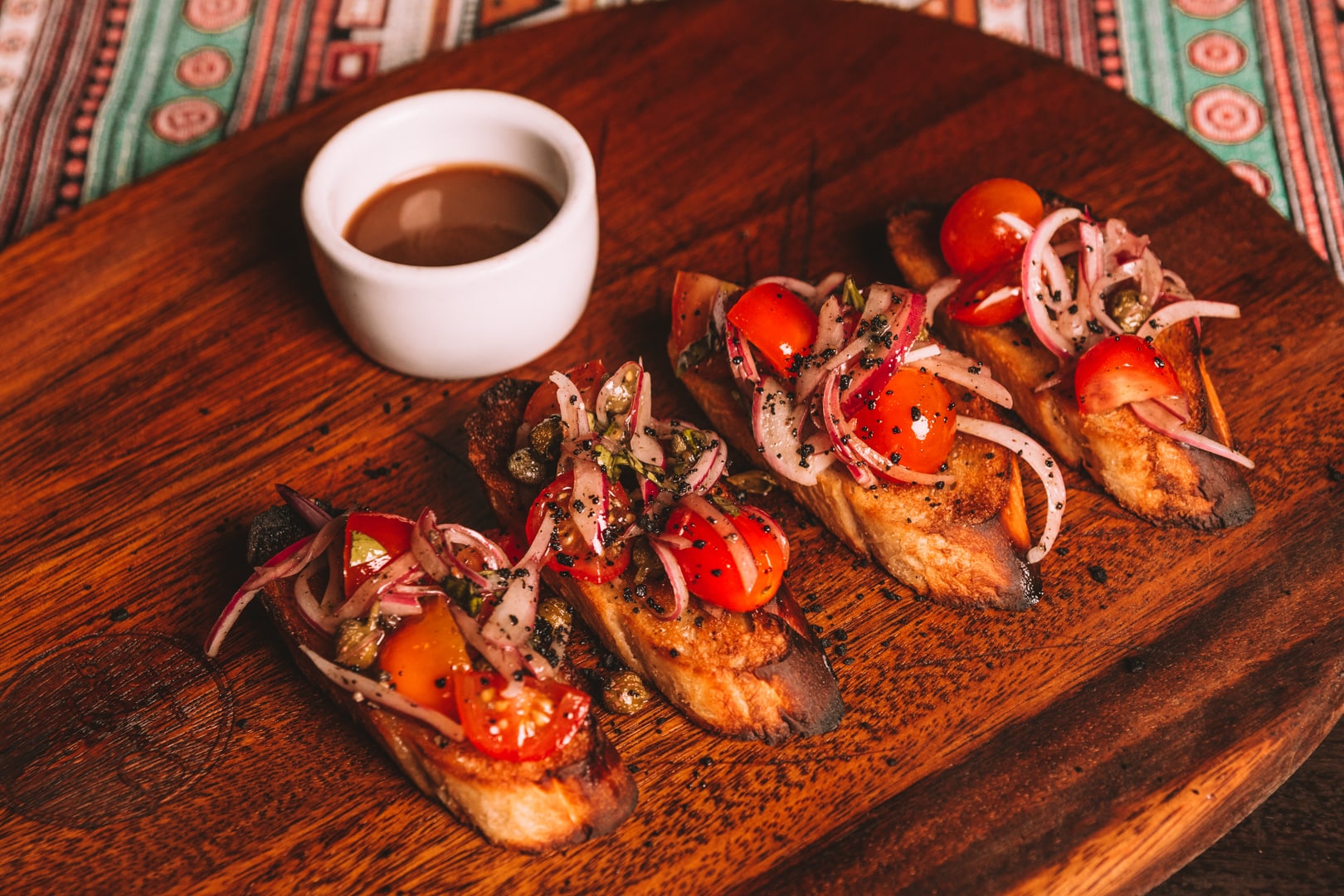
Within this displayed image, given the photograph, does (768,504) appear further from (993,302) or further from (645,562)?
(993,302)

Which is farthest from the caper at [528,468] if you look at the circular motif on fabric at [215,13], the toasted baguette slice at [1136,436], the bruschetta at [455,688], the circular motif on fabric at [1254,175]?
the circular motif on fabric at [215,13]

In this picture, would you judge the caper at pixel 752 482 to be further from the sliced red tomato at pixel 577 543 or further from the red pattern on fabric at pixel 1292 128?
the red pattern on fabric at pixel 1292 128

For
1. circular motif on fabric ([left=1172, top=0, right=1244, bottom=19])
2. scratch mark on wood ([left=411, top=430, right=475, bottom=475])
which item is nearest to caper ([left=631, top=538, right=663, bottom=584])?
scratch mark on wood ([left=411, top=430, right=475, bottom=475])

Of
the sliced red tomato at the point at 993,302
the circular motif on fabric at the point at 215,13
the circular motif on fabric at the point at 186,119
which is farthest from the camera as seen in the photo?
the circular motif on fabric at the point at 215,13

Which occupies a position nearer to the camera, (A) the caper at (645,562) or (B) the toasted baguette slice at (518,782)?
(B) the toasted baguette slice at (518,782)

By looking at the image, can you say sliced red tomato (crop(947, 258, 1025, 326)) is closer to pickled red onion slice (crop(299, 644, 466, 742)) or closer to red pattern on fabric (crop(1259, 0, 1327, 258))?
red pattern on fabric (crop(1259, 0, 1327, 258))

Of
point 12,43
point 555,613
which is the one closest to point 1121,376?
point 555,613
